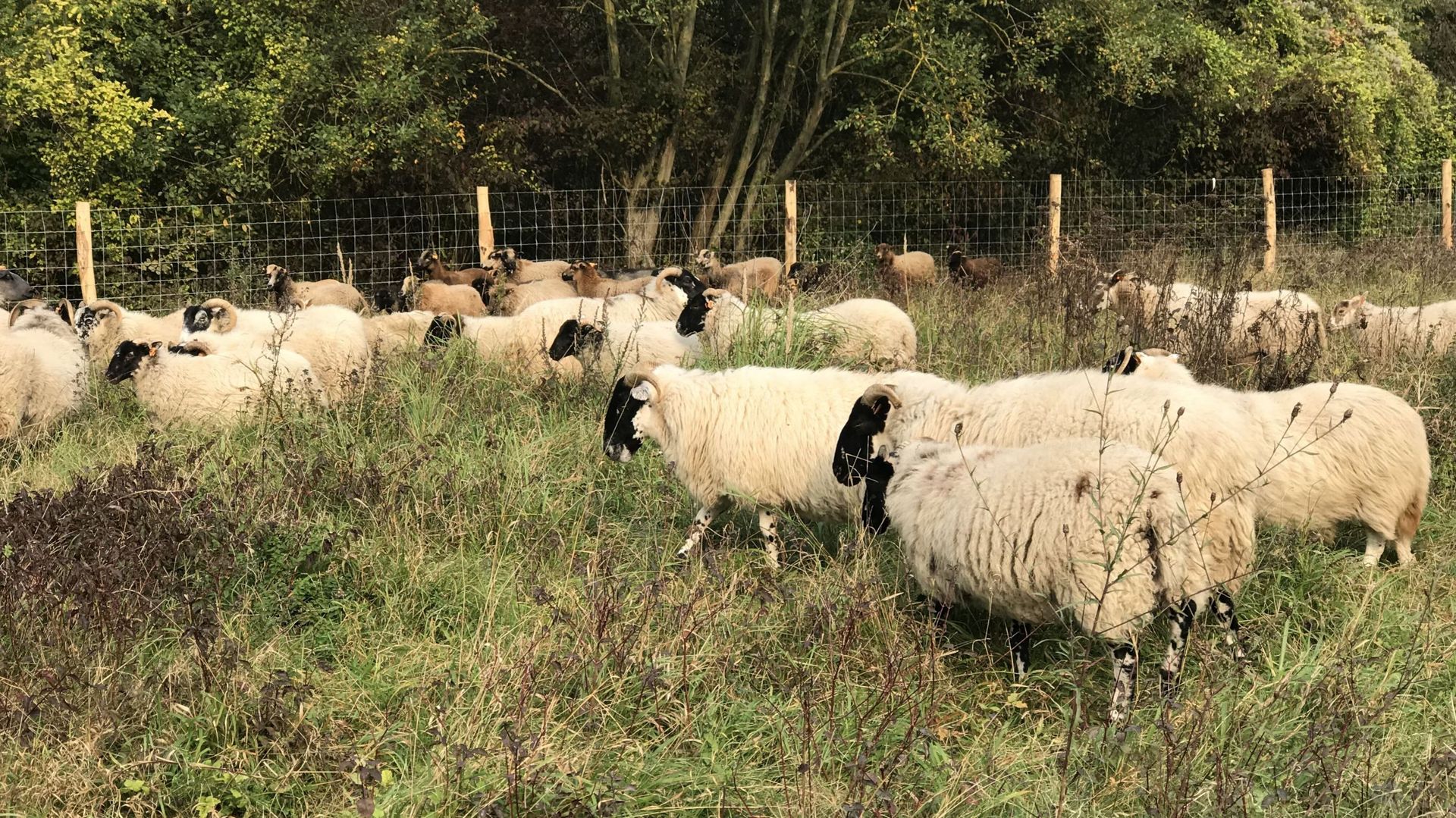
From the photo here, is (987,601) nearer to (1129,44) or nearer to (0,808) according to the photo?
(0,808)

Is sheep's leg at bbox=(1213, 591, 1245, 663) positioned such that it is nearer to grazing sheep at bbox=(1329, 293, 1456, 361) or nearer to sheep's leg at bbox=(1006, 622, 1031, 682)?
sheep's leg at bbox=(1006, 622, 1031, 682)

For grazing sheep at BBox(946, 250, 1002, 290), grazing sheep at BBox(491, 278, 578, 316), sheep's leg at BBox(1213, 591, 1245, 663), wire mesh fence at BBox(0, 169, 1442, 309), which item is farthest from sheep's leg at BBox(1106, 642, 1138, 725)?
grazing sheep at BBox(946, 250, 1002, 290)

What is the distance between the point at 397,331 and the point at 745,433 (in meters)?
5.27

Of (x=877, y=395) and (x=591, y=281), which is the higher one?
(x=591, y=281)

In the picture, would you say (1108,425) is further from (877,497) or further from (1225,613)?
(877,497)

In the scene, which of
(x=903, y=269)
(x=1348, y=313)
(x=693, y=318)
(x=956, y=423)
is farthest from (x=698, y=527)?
(x=903, y=269)

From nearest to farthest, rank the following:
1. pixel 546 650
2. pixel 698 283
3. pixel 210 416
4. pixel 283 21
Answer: pixel 546 650
pixel 210 416
pixel 698 283
pixel 283 21

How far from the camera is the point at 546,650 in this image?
4.35 metres

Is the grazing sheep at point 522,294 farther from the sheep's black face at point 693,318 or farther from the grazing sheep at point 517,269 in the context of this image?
the sheep's black face at point 693,318

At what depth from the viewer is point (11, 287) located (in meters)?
13.1

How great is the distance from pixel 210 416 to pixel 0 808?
4.79 m

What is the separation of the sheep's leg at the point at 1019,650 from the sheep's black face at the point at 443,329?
19.7 ft

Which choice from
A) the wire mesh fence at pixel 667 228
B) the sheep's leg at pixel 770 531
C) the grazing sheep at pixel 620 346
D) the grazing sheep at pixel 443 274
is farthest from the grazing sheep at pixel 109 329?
the sheep's leg at pixel 770 531

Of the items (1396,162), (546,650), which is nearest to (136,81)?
(546,650)
